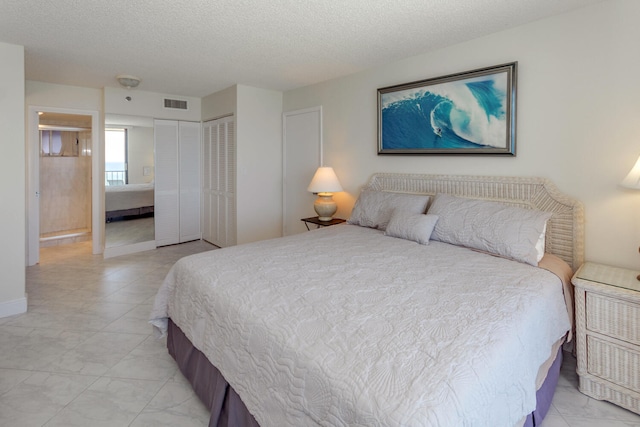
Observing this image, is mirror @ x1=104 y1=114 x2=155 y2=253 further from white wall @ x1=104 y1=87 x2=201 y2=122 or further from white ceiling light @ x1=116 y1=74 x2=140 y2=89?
white ceiling light @ x1=116 y1=74 x2=140 y2=89

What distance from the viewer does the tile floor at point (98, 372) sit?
183 cm

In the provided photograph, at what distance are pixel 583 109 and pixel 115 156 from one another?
5208 mm

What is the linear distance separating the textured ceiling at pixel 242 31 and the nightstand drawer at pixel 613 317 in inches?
73.8

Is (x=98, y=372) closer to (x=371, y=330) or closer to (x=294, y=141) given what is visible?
(x=371, y=330)

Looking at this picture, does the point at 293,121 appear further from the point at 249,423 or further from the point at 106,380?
the point at 249,423

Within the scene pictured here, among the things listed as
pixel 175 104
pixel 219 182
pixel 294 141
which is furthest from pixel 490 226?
pixel 175 104

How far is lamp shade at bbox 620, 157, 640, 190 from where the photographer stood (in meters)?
2.01

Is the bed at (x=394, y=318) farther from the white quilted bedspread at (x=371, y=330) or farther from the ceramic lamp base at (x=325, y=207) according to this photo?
the ceramic lamp base at (x=325, y=207)

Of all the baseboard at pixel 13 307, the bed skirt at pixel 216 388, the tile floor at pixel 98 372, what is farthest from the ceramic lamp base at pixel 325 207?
the baseboard at pixel 13 307

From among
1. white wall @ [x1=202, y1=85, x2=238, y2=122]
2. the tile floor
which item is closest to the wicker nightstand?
the tile floor

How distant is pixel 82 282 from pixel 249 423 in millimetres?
3319

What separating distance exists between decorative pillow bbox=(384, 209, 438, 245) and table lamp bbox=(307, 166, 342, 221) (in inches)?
44.2

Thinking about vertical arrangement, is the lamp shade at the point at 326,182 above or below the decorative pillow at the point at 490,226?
above

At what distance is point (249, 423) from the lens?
147 centimetres
